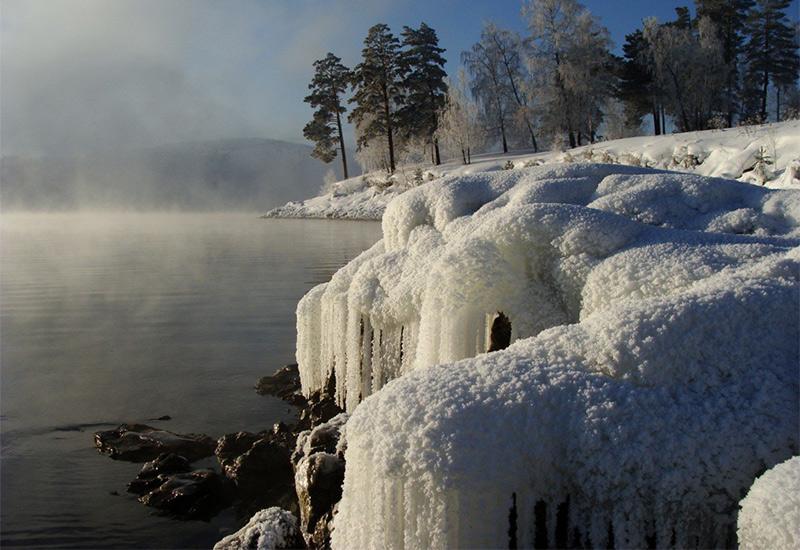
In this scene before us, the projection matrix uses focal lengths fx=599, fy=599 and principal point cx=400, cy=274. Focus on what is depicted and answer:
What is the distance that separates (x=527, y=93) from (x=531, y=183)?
38.8m

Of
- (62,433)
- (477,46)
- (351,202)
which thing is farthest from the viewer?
(477,46)

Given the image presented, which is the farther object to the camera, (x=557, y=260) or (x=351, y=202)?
(x=351, y=202)

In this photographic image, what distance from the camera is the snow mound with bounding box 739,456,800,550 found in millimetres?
1846

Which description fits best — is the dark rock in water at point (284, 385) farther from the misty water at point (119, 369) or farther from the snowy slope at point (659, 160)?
the snowy slope at point (659, 160)

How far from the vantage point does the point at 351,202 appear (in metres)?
43.8

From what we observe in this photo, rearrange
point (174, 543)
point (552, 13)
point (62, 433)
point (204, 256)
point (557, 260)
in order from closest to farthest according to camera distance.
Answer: point (557, 260)
point (174, 543)
point (62, 433)
point (204, 256)
point (552, 13)

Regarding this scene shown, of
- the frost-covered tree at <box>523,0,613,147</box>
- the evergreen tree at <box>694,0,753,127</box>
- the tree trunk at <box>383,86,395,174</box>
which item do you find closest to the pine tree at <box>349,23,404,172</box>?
the tree trunk at <box>383,86,395,174</box>

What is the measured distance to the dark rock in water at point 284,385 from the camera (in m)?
7.55

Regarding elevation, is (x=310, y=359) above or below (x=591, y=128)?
below

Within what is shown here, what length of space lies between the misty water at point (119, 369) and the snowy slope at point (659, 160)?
932cm

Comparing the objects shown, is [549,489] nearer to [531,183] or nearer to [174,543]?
[174,543]

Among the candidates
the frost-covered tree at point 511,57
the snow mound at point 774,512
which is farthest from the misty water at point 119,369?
the frost-covered tree at point 511,57

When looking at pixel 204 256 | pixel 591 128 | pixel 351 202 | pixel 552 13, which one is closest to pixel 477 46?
pixel 552 13

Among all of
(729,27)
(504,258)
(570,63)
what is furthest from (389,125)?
(504,258)
